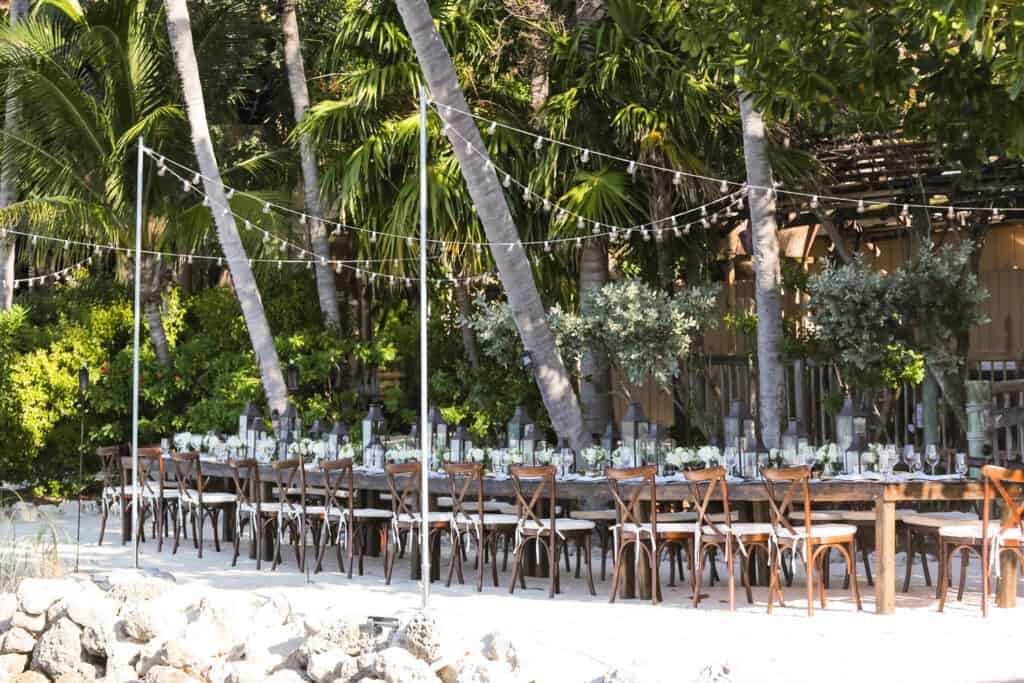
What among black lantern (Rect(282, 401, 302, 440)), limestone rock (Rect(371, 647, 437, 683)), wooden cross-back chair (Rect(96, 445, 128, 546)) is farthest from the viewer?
wooden cross-back chair (Rect(96, 445, 128, 546))

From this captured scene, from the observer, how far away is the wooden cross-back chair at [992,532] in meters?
7.30

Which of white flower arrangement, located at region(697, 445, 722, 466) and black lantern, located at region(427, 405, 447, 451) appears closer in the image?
white flower arrangement, located at region(697, 445, 722, 466)

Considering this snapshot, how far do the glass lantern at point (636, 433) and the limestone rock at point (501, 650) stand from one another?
3.21 m

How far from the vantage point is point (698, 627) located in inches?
281

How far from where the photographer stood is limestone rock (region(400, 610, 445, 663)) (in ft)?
18.8

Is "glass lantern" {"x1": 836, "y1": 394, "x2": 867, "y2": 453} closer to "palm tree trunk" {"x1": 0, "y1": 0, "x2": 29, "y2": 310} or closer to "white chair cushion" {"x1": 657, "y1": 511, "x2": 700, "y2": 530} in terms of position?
"white chair cushion" {"x1": 657, "y1": 511, "x2": 700, "y2": 530}

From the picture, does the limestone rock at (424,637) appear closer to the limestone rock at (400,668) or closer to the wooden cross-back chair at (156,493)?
the limestone rock at (400,668)

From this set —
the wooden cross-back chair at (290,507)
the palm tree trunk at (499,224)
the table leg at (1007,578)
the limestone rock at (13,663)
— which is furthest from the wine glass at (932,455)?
the limestone rock at (13,663)

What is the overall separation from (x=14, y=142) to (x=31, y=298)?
244 cm

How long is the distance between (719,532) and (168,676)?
131 inches

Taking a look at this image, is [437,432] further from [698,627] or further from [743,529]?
[698,627]

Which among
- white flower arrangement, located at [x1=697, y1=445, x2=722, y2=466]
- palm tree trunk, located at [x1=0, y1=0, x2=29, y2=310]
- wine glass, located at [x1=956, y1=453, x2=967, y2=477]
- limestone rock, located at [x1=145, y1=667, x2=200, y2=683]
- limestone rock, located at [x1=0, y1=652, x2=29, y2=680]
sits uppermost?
palm tree trunk, located at [x1=0, y1=0, x2=29, y2=310]

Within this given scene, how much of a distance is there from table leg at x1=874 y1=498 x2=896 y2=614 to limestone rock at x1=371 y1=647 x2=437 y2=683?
10.2ft

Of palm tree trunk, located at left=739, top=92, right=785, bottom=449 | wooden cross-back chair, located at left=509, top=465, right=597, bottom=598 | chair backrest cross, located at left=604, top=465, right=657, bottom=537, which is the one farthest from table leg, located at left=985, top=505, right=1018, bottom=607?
palm tree trunk, located at left=739, top=92, right=785, bottom=449
